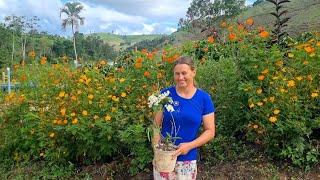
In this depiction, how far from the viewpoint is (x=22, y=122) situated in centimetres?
565

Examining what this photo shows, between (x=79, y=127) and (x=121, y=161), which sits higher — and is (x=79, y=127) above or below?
above

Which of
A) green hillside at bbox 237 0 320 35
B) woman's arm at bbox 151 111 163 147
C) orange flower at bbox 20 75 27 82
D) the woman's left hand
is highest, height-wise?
green hillside at bbox 237 0 320 35

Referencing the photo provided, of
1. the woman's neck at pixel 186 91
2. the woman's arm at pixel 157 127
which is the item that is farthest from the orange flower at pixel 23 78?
the woman's neck at pixel 186 91

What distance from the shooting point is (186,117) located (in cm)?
302

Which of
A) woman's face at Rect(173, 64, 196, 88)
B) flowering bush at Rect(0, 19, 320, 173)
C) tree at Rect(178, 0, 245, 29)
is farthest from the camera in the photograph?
tree at Rect(178, 0, 245, 29)

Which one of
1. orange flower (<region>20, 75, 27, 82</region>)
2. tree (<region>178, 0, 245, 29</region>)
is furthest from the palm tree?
orange flower (<region>20, 75, 27, 82</region>)

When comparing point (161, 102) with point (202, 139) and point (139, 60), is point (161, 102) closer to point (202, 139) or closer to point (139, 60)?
point (202, 139)

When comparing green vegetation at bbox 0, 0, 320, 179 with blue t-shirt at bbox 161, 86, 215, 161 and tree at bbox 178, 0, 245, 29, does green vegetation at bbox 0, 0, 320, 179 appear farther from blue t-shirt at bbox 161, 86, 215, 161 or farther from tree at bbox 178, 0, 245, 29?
tree at bbox 178, 0, 245, 29

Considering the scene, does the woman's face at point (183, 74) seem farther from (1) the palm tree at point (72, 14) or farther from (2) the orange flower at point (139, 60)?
(1) the palm tree at point (72, 14)

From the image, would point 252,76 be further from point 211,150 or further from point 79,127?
point 79,127

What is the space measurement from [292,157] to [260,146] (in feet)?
1.77

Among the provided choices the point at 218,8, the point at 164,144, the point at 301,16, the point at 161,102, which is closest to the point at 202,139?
the point at 164,144

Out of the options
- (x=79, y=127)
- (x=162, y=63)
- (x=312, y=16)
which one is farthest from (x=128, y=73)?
(x=312, y=16)

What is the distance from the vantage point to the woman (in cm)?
300
